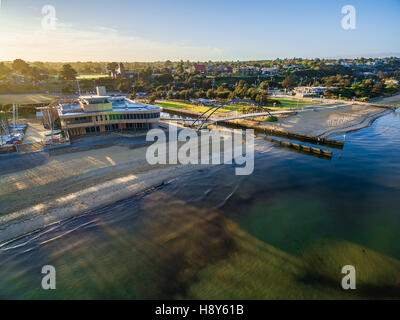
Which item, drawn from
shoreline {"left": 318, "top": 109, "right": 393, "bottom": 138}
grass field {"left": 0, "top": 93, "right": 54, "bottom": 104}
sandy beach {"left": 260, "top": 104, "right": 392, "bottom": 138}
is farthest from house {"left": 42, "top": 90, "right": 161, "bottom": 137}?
shoreline {"left": 318, "top": 109, "right": 393, "bottom": 138}

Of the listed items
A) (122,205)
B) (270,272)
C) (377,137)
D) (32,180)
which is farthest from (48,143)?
(377,137)

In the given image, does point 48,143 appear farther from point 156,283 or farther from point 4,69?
point 4,69

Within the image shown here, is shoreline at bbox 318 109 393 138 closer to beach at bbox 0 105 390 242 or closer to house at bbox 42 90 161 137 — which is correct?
beach at bbox 0 105 390 242

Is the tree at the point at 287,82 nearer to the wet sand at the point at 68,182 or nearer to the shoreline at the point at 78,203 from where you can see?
the wet sand at the point at 68,182

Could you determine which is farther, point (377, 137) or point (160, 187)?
point (377, 137)

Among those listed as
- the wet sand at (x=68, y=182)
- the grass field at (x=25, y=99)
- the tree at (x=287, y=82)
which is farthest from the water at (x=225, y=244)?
the tree at (x=287, y=82)

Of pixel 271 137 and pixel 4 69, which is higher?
pixel 4 69

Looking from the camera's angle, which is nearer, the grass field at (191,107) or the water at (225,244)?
the water at (225,244)
